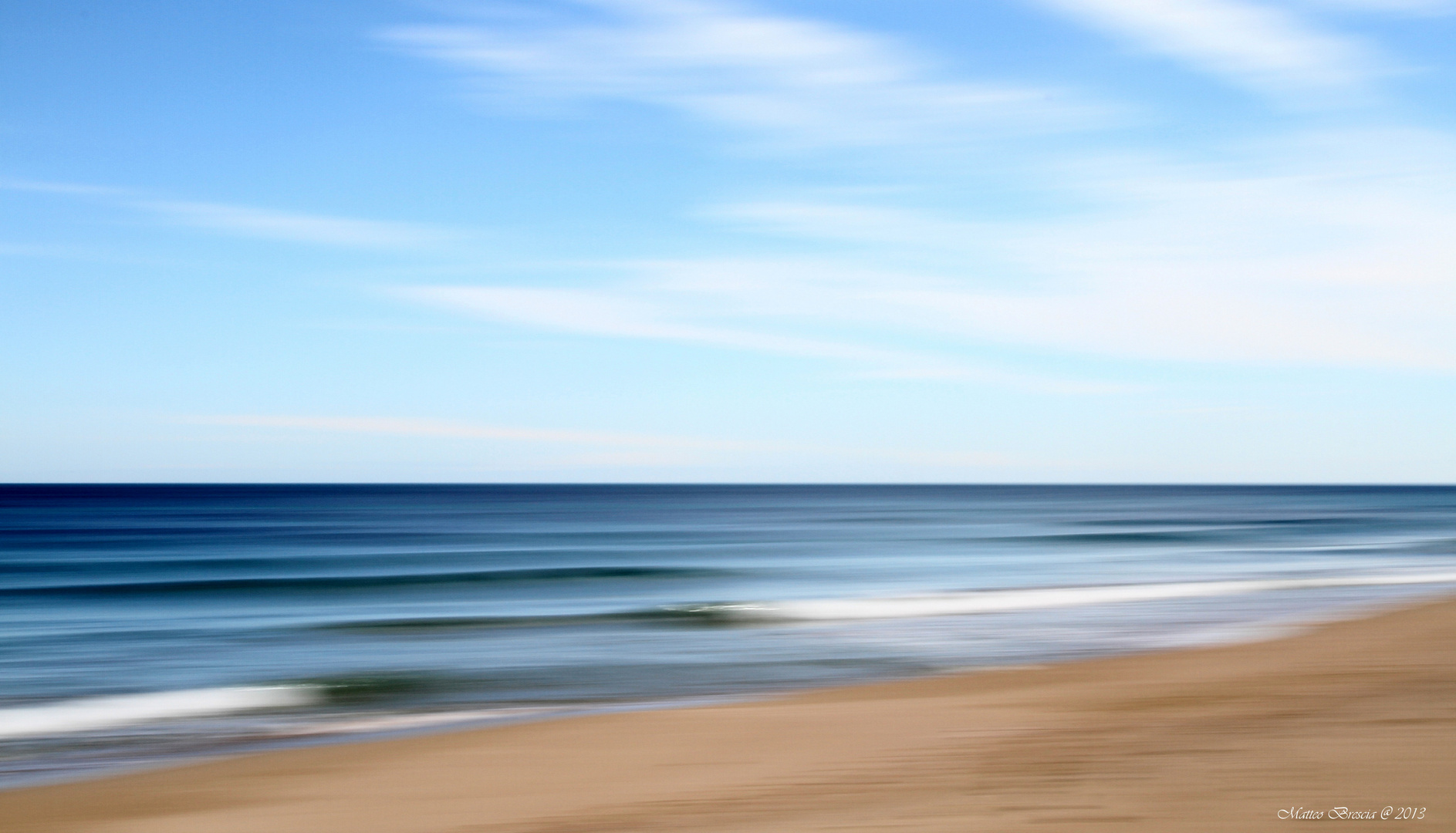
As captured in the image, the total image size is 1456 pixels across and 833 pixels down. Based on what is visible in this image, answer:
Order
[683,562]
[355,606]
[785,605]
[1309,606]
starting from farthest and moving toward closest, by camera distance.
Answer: [683,562] → [355,606] → [785,605] → [1309,606]

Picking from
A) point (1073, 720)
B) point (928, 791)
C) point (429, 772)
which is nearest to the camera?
point (928, 791)

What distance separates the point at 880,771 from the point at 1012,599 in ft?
38.4

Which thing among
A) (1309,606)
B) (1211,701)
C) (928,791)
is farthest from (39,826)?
(1309,606)

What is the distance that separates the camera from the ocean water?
8.55m

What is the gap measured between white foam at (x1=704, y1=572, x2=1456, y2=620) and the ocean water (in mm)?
110

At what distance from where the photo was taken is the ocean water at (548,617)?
8.55 m

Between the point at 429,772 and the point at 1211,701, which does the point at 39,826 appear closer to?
the point at 429,772

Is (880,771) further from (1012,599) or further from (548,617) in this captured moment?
(1012,599)

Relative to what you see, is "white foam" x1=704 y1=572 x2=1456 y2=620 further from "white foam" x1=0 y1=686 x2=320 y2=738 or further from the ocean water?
"white foam" x1=0 y1=686 x2=320 y2=738

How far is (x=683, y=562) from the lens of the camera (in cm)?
2752

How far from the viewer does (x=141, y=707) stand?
8.52 meters

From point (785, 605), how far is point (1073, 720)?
10.0m

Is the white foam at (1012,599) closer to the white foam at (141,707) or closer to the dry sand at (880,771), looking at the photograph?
the white foam at (141,707)

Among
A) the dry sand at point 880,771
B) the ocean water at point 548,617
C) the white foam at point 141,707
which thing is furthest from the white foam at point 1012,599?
the dry sand at point 880,771
